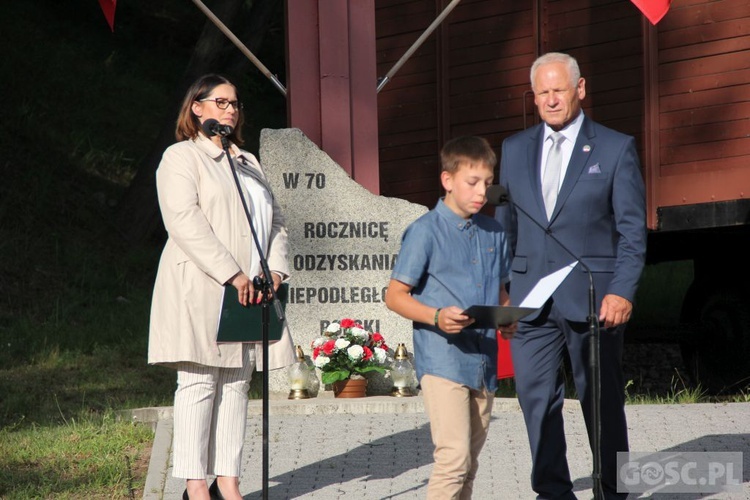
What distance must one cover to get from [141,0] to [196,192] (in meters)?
19.3

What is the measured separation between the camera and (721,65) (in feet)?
32.9

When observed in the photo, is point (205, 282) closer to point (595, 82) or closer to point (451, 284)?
point (451, 284)

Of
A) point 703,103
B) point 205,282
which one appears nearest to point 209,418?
point 205,282

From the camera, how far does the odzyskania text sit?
6.39m

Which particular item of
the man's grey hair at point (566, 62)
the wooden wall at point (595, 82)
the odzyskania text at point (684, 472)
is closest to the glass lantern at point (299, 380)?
the odzyskania text at point (684, 472)

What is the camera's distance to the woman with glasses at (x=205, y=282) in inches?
225

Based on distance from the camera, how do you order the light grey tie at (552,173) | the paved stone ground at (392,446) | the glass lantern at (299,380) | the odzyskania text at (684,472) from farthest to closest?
1. the glass lantern at (299,380)
2. the paved stone ground at (392,446)
3. the odzyskania text at (684,472)
4. the light grey tie at (552,173)

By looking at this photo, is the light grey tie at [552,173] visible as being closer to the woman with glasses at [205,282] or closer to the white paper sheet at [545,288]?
the white paper sheet at [545,288]

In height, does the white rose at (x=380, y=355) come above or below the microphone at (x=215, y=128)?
below

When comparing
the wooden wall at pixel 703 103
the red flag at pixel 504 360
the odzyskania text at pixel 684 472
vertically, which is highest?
the wooden wall at pixel 703 103

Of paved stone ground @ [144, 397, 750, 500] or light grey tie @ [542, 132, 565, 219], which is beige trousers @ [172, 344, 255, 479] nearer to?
paved stone ground @ [144, 397, 750, 500]

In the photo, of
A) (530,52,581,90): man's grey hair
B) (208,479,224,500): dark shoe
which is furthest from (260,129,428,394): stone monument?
(530,52,581,90): man's grey hair

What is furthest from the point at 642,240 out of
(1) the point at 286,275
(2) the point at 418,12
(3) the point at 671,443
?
(2) the point at 418,12

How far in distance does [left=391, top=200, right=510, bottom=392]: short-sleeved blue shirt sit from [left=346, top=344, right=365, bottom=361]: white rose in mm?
4024
